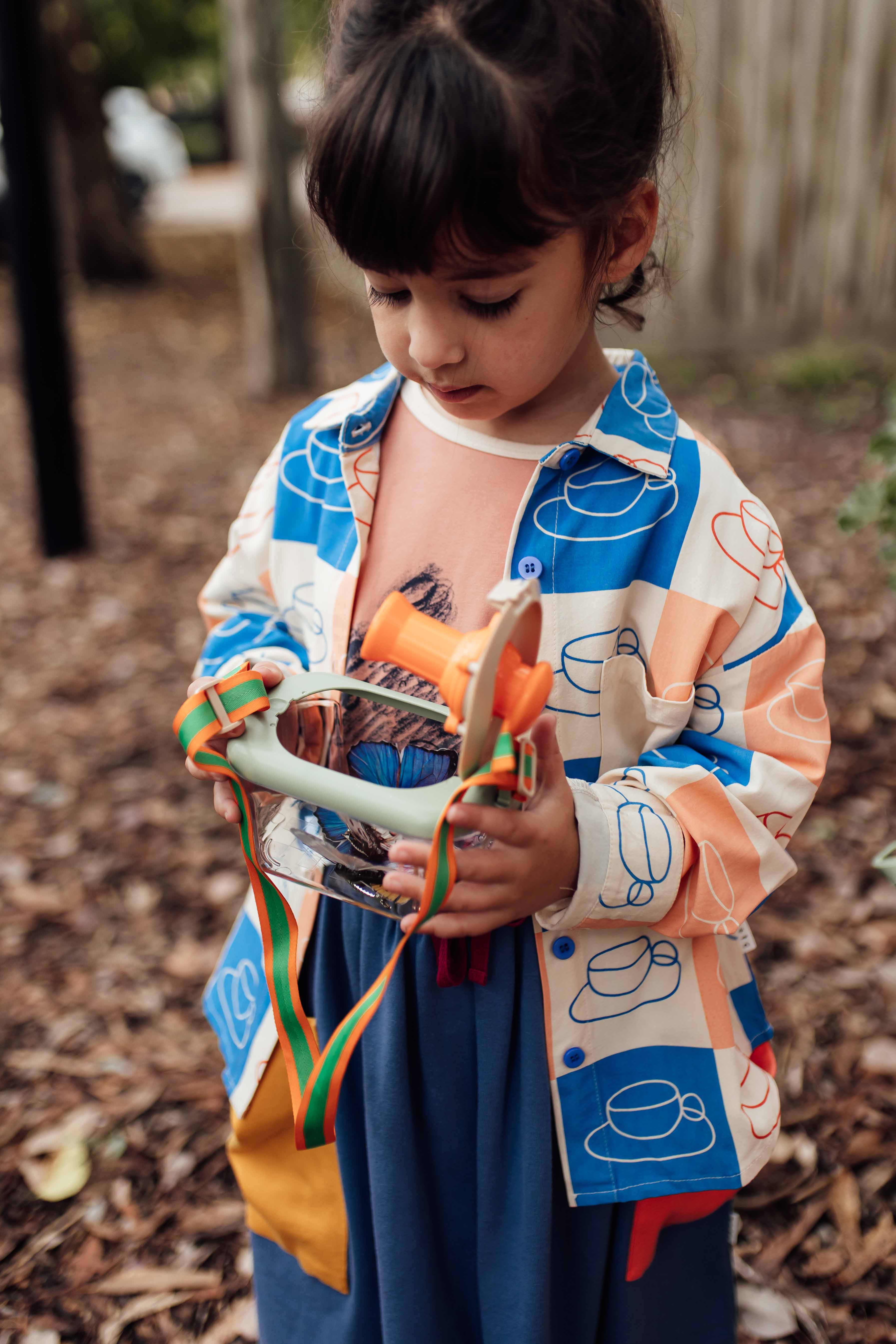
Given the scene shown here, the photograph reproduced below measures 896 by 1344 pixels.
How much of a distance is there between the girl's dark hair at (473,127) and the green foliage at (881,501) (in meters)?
1.40

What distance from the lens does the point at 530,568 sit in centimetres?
119

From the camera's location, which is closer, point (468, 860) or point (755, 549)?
point (468, 860)

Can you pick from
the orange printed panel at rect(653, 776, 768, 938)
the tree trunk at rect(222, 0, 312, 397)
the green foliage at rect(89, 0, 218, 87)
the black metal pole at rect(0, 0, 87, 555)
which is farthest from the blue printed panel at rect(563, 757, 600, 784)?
the green foliage at rect(89, 0, 218, 87)

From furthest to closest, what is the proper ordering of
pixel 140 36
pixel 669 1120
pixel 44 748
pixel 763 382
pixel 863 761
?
pixel 140 36, pixel 763 382, pixel 44 748, pixel 863 761, pixel 669 1120

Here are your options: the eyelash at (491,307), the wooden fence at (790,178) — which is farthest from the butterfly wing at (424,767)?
the wooden fence at (790,178)

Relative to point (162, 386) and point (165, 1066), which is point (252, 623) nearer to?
point (165, 1066)

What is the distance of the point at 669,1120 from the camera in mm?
1259

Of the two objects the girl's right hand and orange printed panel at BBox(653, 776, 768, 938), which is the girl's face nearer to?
the girl's right hand

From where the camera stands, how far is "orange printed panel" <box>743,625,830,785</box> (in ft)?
3.86

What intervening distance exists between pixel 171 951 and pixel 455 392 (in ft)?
6.55

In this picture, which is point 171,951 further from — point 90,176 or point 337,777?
point 90,176

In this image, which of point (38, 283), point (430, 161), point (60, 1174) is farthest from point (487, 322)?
point (38, 283)

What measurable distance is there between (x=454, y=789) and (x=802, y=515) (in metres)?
3.86

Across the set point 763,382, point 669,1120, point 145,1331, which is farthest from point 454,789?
point 763,382
